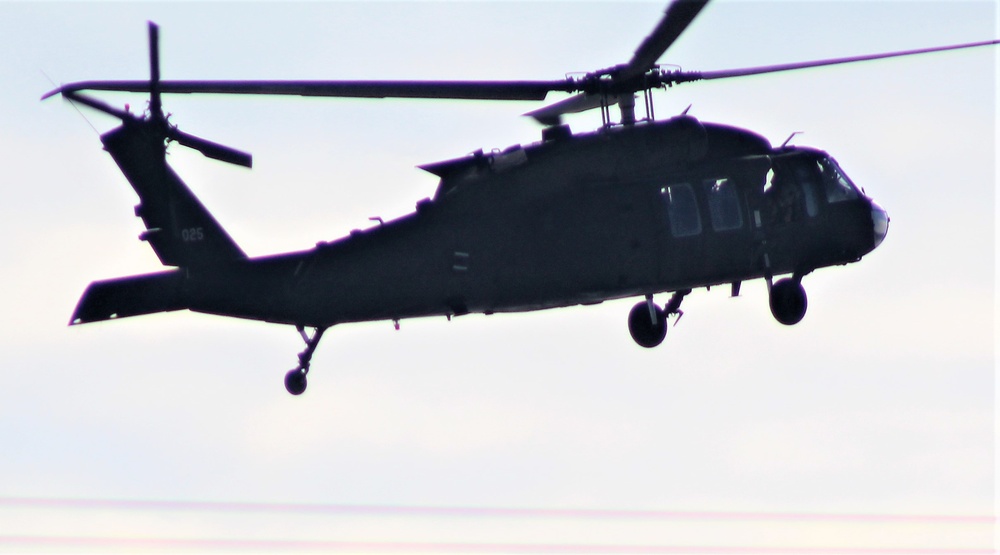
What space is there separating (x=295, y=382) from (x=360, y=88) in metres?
5.17

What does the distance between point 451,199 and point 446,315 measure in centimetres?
207

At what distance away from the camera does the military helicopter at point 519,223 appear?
103ft

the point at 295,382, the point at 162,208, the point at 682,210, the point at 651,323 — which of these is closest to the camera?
the point at 295,382

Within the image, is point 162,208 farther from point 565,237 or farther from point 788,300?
point 788,300

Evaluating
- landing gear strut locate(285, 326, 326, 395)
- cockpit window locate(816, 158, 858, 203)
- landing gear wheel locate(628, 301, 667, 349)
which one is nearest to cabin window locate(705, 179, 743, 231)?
cockpit window locate(816, 158, 858, 203)

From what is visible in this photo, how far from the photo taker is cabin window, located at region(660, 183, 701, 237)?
3434 centimetres

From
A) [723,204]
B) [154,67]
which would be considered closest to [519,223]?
[723,204]

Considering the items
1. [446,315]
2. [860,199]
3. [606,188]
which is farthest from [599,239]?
[860,199]

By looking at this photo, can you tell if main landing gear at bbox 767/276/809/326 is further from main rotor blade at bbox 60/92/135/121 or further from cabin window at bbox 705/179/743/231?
main rotor blade at bbox 60/92/135/121

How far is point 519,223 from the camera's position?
3266 centimetres

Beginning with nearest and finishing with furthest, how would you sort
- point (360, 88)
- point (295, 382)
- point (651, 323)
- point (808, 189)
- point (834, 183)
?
point (360, 88), point (295, 382), point (808, 189), point (834, 183), point (651, 323)

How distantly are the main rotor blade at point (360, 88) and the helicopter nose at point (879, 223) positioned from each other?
26.7 ft

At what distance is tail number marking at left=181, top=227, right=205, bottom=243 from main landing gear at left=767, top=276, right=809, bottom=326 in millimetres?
11621

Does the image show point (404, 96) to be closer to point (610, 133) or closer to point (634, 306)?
point (610, 133)
